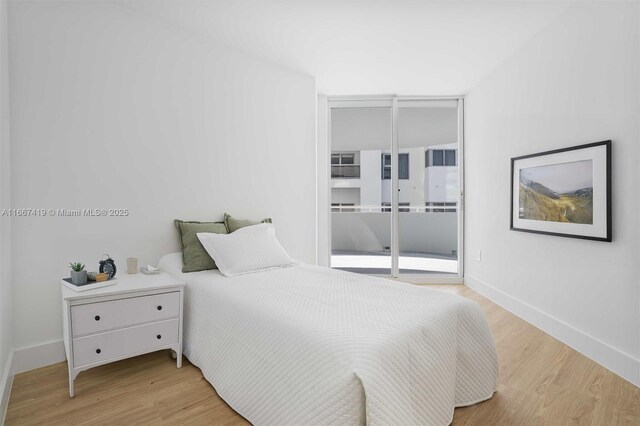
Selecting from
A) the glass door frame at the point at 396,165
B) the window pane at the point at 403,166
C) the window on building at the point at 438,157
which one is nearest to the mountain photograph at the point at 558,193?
the glass door frame at the point at 396,165

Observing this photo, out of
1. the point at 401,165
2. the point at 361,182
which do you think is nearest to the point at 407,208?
the point at 401,165

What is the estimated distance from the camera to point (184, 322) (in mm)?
2426

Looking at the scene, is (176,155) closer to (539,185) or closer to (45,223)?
(45,223)

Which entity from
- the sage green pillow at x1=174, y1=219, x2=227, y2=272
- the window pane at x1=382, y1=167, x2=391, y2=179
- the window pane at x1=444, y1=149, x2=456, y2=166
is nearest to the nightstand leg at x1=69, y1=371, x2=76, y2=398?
the sage green pillow at x1=174, y1=219, x2=227, y2=272

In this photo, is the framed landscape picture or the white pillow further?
the white pillow

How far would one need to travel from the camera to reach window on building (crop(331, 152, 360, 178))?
191 inches

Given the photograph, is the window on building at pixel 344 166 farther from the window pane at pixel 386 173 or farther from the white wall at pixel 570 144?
the white wall at pixel 570 144

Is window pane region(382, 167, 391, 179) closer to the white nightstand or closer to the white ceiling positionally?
the white ceiling

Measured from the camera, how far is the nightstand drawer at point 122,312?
1.94m

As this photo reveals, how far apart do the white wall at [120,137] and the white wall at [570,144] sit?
239 cm

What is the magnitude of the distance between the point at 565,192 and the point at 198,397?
9.63 feet

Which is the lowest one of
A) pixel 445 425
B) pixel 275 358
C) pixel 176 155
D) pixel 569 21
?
pixel 445 425

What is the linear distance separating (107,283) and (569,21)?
147 inches

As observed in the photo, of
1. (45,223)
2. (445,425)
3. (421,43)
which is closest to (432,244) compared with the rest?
(421,43)
